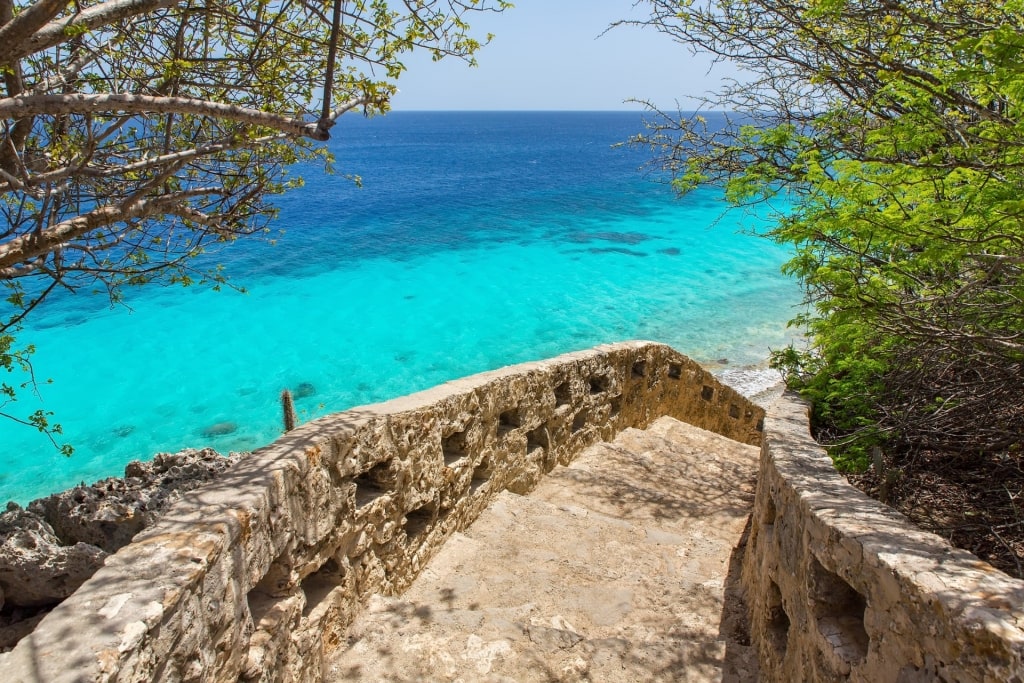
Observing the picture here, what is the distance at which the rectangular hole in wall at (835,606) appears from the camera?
3.16m

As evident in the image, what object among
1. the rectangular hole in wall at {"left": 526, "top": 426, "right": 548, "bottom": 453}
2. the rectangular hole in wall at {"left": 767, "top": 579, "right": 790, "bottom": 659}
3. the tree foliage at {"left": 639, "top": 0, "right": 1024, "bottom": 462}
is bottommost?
the rectangular hole in wall at {"left": 526, "top": 426, "right": 548, "bottom": 453}

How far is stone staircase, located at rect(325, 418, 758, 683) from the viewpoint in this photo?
12.9 ft

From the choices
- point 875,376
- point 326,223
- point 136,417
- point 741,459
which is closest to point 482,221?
point 326,223

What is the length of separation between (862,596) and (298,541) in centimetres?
297

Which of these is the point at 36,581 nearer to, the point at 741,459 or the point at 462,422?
the point at 462,422

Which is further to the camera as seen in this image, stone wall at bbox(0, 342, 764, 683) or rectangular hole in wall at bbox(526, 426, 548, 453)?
rectangular hole in wall at bbox(526, 426, 548, 453)

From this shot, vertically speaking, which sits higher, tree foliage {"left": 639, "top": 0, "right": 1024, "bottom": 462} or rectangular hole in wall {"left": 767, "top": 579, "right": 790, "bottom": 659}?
tree foliage {"left": 639, "top": 0, "right": 1024, "bottom": 462}

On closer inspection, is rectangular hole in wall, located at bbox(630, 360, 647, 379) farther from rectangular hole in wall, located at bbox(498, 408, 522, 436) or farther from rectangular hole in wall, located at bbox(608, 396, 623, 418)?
rectangular hole in wall, located at bbox(498, 408, 522, 436)

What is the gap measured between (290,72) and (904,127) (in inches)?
241

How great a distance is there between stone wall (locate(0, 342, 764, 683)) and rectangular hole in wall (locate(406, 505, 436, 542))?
14 millimetres

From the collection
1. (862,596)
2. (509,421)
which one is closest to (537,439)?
(509,421)

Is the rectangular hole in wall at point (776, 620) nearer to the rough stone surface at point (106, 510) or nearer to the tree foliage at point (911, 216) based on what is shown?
the tree foliage at point (911, 216)

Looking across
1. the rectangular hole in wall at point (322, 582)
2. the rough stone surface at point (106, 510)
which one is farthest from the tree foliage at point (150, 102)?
the rectangular hole in wall at point (322, 582)

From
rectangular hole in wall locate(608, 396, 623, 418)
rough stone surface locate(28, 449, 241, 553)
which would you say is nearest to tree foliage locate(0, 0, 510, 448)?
rough stone surface locate(28, 449, 241, 553)
